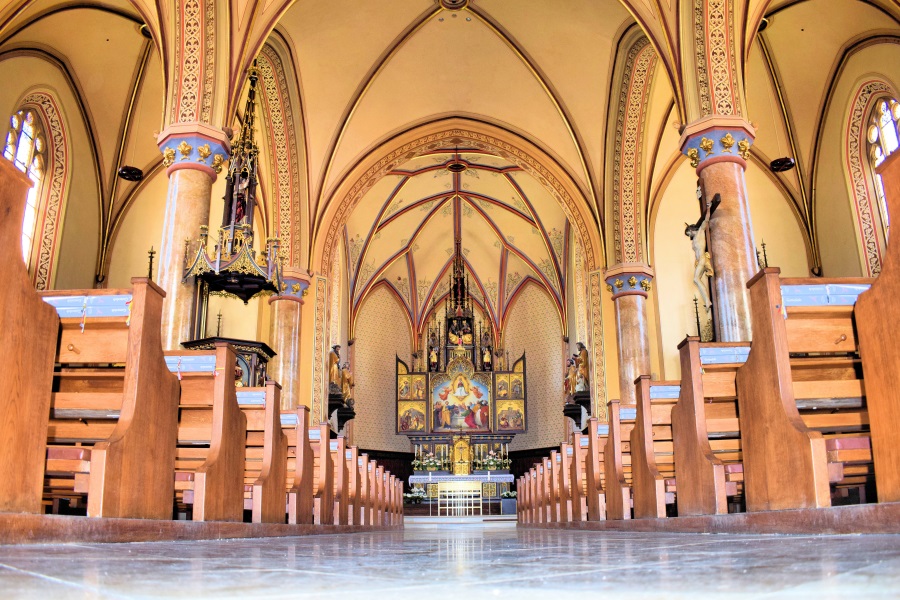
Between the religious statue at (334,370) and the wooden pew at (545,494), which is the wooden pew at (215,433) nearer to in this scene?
the wooden pew at (545,494)

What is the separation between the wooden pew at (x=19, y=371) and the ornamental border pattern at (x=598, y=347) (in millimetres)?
13011

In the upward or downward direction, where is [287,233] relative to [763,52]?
downward

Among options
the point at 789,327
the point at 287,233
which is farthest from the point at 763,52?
the point at 789,327

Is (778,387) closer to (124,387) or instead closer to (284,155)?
(124,387)

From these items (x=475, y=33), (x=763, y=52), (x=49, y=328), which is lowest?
(x=49, y=328)

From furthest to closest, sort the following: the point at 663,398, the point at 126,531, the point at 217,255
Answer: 1. the point at 217,255
2. the point at 663,398
3. the point at 126,531

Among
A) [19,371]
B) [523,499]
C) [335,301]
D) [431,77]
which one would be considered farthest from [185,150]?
[335,301]

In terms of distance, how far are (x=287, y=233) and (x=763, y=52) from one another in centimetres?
988

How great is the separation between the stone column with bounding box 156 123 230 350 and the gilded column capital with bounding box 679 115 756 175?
614cm

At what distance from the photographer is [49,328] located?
381 cm

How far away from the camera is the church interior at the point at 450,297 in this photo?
3.23m

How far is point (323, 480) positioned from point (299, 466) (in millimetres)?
977

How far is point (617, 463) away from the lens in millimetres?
6840

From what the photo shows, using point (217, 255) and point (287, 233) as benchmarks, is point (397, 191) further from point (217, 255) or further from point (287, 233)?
point (217, 255)
